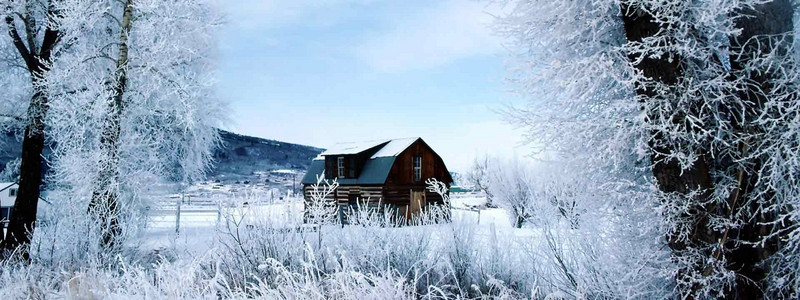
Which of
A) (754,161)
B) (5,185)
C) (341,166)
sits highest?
(341,166)

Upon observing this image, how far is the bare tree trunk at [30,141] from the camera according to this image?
31.0ft

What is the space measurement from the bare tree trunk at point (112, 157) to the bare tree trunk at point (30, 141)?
4.17 feet

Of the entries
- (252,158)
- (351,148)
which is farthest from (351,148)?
(252,158)

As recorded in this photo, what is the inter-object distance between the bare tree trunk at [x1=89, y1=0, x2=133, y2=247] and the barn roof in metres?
14.2

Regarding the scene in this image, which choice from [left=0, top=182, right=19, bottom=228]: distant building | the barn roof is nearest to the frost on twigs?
the barn roof

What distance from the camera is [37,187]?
32.0 ft

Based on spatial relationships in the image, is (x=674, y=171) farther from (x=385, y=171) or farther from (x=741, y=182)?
(x=385, y=171)

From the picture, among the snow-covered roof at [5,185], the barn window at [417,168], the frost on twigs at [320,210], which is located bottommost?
the frost on twigs at [320,210]

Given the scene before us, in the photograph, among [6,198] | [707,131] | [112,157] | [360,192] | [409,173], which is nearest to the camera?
[707,131]

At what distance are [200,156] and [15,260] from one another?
4.71 m

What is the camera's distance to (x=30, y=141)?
32.1 feet

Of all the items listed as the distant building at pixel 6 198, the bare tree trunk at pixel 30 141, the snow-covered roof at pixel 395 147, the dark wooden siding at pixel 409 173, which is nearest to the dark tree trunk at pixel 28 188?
the bare tree trunk at pixel 30 141

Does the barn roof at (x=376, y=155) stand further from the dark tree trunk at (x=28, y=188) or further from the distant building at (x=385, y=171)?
the dark tree trunk at (x=28, y=188)

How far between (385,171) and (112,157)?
14.5 m
